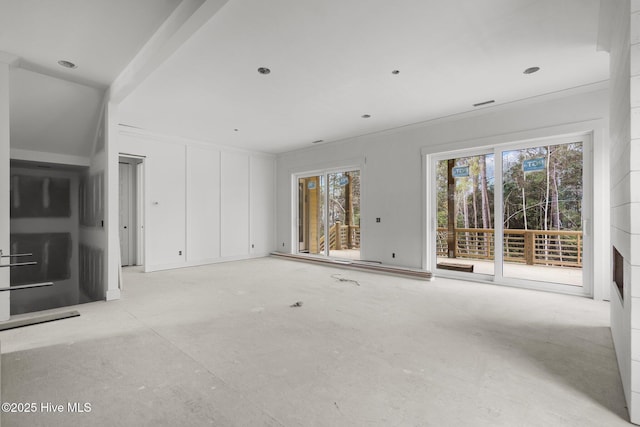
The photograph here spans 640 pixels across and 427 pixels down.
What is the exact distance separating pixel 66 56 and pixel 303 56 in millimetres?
2577

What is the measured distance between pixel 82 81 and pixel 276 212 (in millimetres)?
5255

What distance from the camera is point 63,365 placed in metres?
2.29

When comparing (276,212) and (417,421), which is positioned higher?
(276,212)

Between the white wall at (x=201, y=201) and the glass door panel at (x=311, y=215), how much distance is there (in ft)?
2.93

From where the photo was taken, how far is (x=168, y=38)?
8.96ft

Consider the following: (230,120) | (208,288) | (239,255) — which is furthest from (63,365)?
(239,255)

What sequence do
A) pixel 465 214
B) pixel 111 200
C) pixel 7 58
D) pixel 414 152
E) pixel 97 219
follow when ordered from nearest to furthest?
pixel 7 58 < pixel 111 200 < pixel 97 219 < pixel 465 214 < pixel 414 152

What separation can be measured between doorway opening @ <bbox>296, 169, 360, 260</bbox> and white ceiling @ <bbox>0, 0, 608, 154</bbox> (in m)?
2.26

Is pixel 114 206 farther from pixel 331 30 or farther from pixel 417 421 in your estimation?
pixel 417 421

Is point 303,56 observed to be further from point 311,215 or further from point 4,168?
point 311,215

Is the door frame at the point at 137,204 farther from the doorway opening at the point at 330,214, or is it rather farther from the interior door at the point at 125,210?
the doorway opening at the point at 330,214

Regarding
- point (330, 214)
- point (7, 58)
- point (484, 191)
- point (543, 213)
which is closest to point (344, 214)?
point (330, 214)

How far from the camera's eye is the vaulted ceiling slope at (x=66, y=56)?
256 cm

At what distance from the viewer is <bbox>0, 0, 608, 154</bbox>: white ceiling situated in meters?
2.55
